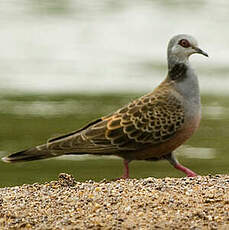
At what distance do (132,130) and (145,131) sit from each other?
129 mm

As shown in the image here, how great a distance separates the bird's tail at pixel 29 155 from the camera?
31.5 feet

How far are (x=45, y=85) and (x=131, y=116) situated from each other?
12007mm

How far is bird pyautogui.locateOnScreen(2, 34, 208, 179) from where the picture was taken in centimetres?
983

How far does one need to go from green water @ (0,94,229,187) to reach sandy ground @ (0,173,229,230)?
3.98 meters

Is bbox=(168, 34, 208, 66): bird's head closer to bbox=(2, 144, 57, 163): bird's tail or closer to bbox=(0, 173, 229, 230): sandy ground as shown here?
bbox=(2, 144, 57, 163): bird's tail

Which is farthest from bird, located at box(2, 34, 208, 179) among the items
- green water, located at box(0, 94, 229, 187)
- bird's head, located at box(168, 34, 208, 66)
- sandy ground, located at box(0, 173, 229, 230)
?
green water, located at box(0, 94, 229, 187)

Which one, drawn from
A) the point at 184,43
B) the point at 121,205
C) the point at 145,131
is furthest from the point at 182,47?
the point at 121,205

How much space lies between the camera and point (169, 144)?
9.84m

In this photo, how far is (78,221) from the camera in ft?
24.3

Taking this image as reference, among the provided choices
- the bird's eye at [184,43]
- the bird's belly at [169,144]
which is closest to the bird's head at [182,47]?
the bird's eye at [184,43]

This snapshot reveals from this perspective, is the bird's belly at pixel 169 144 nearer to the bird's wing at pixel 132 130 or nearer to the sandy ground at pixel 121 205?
the bird's wing at pixel 132 130

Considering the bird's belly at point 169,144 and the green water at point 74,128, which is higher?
the bird's belly at point 169,144

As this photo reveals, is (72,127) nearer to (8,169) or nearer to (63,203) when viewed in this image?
(8,169)

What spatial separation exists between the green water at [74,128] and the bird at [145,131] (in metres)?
2.56
